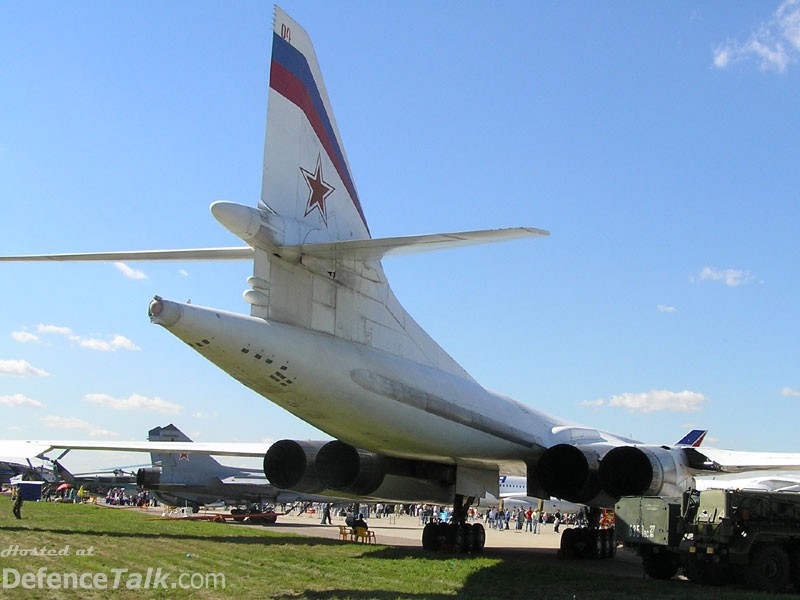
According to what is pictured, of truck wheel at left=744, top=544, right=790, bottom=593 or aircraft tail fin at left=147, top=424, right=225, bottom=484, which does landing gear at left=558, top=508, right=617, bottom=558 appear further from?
aircraft tail fin at left=147, top=424, right=225, bottom=484

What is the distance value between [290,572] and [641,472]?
15.7ft

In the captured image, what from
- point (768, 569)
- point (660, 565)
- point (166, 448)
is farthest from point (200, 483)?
point (768, 569)

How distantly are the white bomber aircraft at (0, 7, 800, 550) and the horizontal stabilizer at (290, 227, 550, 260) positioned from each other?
2 cm

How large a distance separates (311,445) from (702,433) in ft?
58.6

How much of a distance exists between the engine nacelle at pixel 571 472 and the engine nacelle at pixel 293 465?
10.5 ft

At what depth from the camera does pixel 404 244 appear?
21.4 feet

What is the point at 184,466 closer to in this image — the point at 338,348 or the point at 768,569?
the point at 338,348

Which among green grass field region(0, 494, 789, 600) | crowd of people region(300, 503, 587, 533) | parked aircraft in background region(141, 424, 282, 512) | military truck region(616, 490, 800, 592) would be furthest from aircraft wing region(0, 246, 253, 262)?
parked aircraft in background region(141, 424, 282, 512)

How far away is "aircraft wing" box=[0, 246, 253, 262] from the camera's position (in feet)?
22.7

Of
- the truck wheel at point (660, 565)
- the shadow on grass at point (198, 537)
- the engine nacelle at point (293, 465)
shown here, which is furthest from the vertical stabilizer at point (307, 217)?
the shadow on grass at point (198, 537)

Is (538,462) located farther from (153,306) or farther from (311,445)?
(153,306)

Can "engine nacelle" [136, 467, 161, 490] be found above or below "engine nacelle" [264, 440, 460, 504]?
below

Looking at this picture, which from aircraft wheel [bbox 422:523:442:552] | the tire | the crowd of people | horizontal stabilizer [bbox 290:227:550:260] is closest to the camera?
horizontal stabilizer [bbox 290:227:550:260]

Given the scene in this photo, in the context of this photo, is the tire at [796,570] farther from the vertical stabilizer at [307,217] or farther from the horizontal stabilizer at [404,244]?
the horizontal stabilizer at [404,244]
